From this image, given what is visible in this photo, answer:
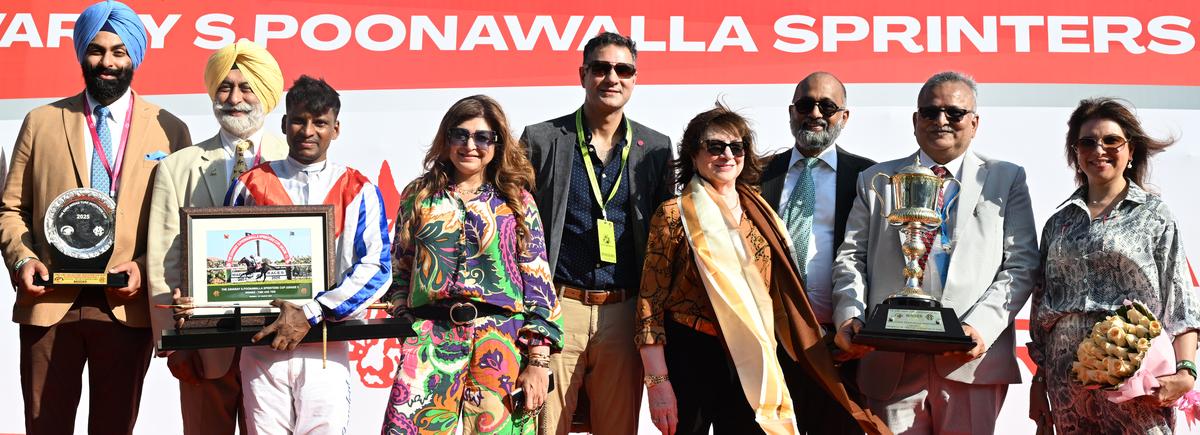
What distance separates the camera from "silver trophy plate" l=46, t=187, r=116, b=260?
158 inches

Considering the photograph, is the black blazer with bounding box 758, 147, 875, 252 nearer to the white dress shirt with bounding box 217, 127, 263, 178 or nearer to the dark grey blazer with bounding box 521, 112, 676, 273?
the dark grey blazer with bounding box 521, 112, 676, 273

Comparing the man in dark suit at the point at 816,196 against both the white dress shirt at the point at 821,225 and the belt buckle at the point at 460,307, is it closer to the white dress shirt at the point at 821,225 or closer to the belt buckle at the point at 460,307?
the white dress shirt at the point at 821,225

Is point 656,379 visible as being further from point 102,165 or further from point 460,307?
point 102,165

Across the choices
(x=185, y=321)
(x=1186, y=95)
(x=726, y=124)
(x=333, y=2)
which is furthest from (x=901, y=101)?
(x=185, y=321)

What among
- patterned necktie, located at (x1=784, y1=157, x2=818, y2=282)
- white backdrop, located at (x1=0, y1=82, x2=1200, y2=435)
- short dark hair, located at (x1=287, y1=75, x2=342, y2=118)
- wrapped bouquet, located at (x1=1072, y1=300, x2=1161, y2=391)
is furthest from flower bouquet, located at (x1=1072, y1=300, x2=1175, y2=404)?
short dark hair, located at (x1=287, y1=75, x2=342, y2=118)

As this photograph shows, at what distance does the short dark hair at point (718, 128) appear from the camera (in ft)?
12.8

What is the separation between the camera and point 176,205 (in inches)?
158

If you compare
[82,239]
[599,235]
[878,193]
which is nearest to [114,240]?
[82,239]

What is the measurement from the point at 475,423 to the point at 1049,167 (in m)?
3.52

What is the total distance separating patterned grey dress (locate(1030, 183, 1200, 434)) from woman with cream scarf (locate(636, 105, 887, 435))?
676 mm

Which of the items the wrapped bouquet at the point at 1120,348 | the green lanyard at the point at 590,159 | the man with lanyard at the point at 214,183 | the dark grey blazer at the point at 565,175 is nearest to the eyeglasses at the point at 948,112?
the wrapped bouquet at the point at 1120,348

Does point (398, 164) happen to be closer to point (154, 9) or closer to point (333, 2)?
point (333, 2)

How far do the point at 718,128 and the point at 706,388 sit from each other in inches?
34.9

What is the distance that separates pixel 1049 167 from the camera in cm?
568
